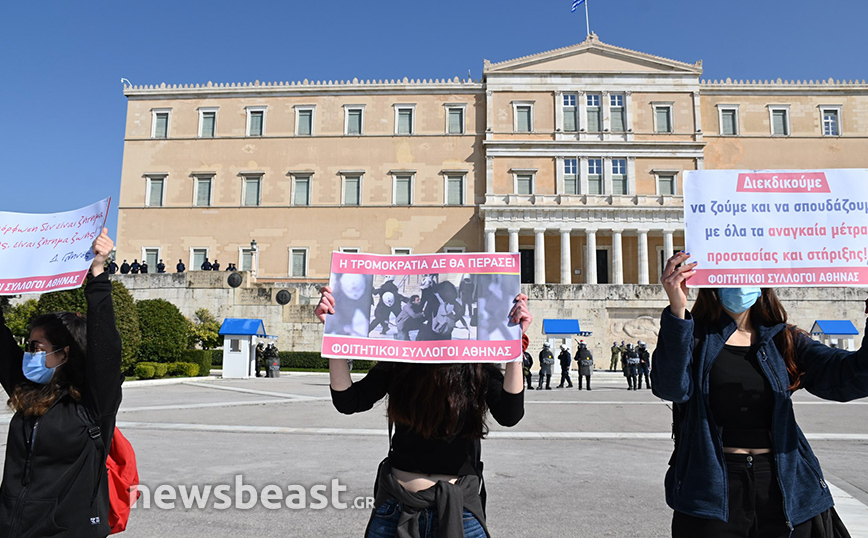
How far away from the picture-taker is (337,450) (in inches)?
332

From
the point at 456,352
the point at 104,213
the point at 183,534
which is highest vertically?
the point at 104,213

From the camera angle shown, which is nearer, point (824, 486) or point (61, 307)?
point (824, 486)

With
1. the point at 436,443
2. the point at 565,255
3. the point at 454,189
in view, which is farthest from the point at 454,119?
the point at 436,443

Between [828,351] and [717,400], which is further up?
[828,351]

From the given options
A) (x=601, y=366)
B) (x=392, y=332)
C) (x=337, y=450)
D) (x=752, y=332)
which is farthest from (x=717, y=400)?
(x=601, y=366)

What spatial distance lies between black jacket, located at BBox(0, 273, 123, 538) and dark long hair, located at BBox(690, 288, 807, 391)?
261 cm

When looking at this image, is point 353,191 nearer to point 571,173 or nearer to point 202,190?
point 202,190

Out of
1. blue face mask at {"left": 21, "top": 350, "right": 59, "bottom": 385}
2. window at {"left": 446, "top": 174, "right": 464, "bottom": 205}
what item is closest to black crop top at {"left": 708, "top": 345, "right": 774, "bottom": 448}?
blue face mask at {"left": 21, "top": 350, "right": 59, "bottom": 385}

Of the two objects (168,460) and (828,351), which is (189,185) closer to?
(168,460)

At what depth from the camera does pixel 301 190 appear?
145 ft

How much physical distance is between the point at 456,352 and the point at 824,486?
5.28 feet

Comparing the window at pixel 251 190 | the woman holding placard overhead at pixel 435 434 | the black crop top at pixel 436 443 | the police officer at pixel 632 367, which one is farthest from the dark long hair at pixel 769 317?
the window at pixel 251 190

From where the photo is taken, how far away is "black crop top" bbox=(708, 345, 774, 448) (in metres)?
2.82

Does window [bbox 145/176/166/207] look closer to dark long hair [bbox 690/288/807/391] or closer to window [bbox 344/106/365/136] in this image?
window [bbox 344/106/365/136]
